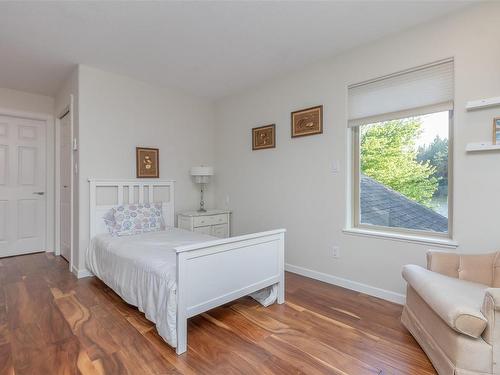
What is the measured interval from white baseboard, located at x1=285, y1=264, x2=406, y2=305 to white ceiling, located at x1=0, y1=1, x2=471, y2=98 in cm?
233

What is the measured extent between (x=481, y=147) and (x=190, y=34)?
2.51 metres

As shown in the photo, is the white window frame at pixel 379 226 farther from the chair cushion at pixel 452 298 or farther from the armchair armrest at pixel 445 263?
the chair cushion at pixel 452 298

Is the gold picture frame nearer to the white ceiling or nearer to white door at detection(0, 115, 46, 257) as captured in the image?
the white ceiling

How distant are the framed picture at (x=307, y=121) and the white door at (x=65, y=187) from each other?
9.18ft

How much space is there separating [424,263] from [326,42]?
7.12 ft

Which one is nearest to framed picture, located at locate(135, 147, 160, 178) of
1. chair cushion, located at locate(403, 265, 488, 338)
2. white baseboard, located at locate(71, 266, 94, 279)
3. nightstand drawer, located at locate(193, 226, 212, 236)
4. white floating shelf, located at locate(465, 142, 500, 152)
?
nightstand drawer, located at locate(193, 226, 212, 236)

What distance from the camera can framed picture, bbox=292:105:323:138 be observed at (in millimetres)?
2969

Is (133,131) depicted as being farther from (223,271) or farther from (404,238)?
(404,238)

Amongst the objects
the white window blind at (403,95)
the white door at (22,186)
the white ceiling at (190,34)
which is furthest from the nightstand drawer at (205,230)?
the white door at (22,186)

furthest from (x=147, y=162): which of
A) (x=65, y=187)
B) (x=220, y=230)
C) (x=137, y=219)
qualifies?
(x=220, y=230)

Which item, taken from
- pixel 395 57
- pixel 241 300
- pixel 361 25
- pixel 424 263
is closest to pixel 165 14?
pixel 361 25

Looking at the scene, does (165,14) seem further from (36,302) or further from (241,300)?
(36,302)

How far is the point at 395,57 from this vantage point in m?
2.44

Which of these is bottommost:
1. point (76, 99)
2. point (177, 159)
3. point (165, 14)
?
point (177, 159)
